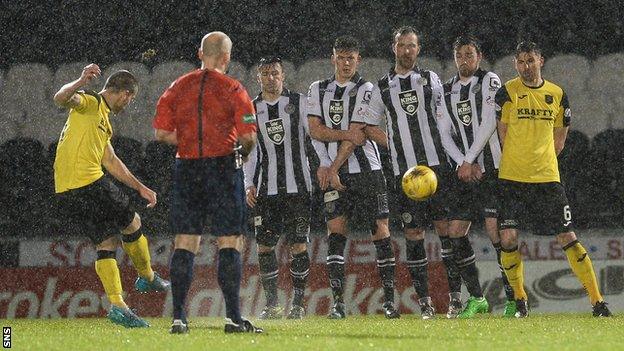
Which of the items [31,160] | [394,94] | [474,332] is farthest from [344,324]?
[31,160]

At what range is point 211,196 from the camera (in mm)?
6266

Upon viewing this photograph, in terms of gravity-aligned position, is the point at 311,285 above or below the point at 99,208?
below

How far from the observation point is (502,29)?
45.6ft

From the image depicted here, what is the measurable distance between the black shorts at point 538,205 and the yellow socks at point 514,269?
0.21 m

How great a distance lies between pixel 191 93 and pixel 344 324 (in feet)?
7.82

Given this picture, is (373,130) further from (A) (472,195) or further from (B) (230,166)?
(B) (230,166)

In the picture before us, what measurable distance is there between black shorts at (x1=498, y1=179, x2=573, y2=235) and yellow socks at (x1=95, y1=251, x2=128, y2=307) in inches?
Result: 115

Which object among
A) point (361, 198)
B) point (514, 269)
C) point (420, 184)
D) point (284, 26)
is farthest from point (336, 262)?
point (284, 26)

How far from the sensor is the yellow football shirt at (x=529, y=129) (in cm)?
815

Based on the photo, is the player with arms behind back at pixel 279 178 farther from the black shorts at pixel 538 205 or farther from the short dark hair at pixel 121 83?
the black shorts at pixel 538 205

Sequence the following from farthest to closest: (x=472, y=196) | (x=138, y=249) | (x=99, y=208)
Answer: (x=472, y=196) < (x=138, y=249) < (x=99, y=208)

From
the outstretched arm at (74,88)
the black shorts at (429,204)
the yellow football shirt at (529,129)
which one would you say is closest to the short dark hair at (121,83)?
the outstretched arm at (74,88)

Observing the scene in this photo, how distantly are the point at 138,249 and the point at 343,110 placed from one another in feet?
6.87

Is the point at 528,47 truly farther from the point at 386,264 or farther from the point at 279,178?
the point at 279,178
